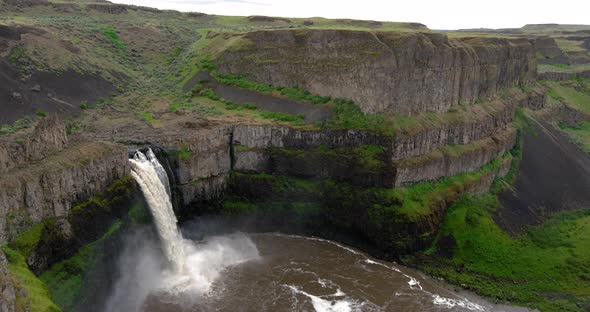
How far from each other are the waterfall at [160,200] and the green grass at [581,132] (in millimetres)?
39840

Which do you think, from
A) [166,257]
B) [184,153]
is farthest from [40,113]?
[166,257]

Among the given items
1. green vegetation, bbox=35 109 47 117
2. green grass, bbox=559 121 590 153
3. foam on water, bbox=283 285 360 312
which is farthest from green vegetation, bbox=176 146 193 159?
green grass, bbox=559 121 590 153

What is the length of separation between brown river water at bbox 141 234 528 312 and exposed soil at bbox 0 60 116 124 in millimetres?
18311

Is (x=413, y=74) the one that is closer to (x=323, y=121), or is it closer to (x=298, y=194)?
(x=323, y=121)

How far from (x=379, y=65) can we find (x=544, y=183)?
1689 cm

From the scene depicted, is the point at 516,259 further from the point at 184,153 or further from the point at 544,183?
the point at 184,153

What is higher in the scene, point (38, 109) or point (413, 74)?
point (413, 74)

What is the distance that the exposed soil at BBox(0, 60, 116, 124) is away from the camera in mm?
34319

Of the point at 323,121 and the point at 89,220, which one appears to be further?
the point at 323,121

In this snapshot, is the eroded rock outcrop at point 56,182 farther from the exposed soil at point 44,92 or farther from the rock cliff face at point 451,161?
the rock cliff face at point 451,161

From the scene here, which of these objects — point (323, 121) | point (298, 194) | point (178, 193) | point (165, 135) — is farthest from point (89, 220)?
point (323, 121)

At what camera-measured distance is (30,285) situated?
59.3 ft

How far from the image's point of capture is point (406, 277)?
1179 inches

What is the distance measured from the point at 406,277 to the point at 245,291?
1015 centimetres
